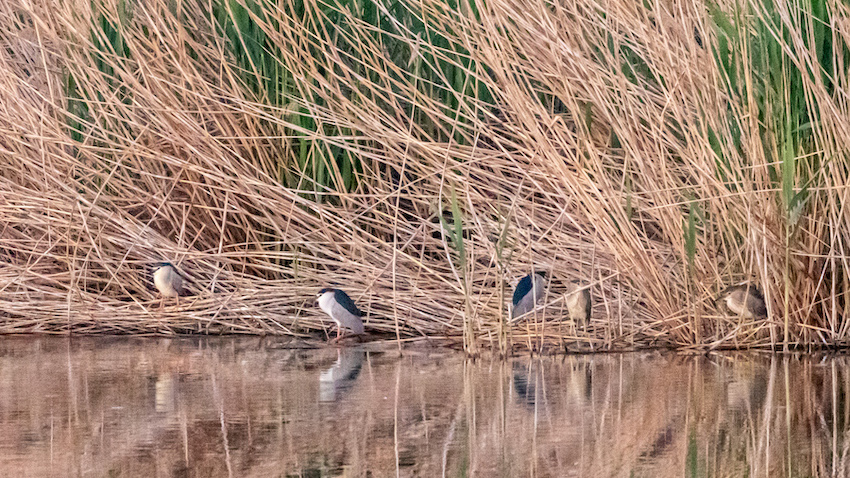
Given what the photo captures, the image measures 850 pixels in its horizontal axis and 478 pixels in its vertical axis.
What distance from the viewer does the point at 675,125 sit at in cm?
547

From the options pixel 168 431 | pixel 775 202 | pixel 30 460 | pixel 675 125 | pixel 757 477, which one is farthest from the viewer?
pixel 675 125

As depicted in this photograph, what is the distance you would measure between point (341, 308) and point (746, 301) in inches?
62.2

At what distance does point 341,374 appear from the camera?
15.3 ft

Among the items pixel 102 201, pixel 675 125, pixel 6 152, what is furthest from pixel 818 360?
pixel 6 152

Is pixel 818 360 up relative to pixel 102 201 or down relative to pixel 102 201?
down

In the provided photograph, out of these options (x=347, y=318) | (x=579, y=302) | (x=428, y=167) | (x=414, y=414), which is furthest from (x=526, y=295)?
(x=414, y=414)

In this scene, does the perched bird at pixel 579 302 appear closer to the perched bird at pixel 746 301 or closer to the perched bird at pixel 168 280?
the perched bird at pixel 746 301

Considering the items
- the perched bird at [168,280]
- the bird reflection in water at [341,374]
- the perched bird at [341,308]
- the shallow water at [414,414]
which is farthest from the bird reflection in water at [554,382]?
the perched bird at [168,280]

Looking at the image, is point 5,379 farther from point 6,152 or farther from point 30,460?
point 6,152

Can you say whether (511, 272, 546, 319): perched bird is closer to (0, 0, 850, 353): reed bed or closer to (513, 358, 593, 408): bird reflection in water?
(0, 0, 850, 353): reed bed

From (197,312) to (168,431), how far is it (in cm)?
214

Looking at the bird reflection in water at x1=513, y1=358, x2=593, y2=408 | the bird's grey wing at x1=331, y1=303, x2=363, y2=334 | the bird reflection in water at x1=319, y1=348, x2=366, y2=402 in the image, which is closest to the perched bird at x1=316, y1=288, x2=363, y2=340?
the bird's grey wing at x1=331, y1=303, x2=363, y2=334

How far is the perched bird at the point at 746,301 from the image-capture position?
4.82 meters

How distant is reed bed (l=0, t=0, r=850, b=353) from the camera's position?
4898 mm
